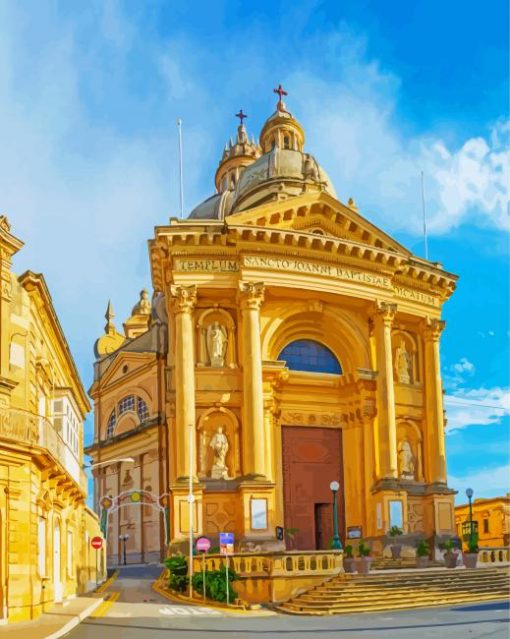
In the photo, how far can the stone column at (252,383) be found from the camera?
110 feet

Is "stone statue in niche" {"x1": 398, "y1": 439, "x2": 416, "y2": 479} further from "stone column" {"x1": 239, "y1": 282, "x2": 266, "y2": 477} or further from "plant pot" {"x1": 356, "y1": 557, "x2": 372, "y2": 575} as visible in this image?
"plant pot" {"x1": 356, "y1": 557, "x2": 372, "y2": 575}

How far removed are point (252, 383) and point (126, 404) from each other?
1800 centimetres

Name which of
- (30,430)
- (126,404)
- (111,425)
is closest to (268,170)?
(126,404)

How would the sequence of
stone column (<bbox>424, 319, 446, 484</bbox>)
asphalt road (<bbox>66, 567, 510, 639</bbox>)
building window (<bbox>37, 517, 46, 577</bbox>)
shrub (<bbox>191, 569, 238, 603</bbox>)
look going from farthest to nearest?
stone column (<bbox>424, 319, 446, 484</bbox>) < shrub (<bbox>191, 569, 238, 603</bbox>) < building window (<bbox>37, 517, 46, 577</bbox>) < asphalt road (<bbox>66, 567, 510, 639</bbox>)

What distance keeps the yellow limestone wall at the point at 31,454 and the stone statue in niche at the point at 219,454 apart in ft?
24.6

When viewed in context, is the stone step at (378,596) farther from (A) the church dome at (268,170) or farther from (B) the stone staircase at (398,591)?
(A) the church dome at (268,170)

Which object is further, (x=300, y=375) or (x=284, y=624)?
(x=300, y=375)

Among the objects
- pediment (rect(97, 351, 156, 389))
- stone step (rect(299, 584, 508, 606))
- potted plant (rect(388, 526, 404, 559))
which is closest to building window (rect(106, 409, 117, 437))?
pediment (rect(97, 351, 156, 389))

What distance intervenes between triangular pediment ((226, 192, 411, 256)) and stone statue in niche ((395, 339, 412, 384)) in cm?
460

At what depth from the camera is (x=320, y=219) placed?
3778cm

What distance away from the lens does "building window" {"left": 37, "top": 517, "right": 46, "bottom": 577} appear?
2122 cm

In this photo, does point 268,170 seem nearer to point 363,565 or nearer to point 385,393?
point 385,393

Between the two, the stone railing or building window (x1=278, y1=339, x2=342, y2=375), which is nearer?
the stone railing

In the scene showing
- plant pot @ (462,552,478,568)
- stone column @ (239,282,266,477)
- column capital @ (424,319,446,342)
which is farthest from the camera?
column capital @ (424,319,446,342)
